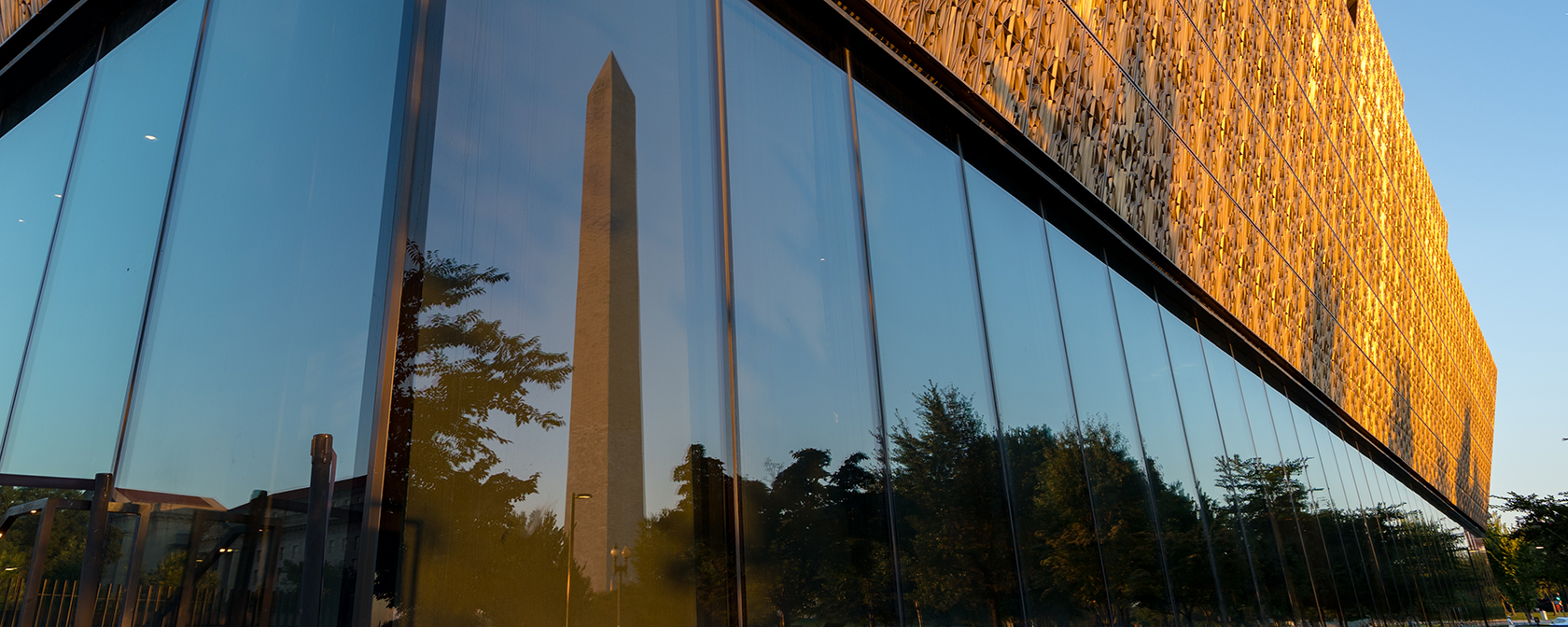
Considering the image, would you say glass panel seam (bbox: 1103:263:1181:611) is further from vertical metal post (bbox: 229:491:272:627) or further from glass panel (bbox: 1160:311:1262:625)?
vertical metal post (bbox: 229:491:272:627)

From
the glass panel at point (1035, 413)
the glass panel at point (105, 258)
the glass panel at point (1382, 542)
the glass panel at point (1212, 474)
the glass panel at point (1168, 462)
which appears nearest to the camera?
the glass panel at point (105, 258)

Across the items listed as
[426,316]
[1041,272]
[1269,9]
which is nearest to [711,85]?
[426,316]

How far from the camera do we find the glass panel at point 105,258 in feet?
21.5

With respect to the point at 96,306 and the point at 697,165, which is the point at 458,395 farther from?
the point at 96,306

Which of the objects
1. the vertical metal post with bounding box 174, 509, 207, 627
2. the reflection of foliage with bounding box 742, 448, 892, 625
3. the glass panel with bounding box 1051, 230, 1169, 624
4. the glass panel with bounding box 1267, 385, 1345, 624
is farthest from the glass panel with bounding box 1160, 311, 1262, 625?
the vertical metal post with bounding box 174, 509, 207, 627

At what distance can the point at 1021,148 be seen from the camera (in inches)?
448

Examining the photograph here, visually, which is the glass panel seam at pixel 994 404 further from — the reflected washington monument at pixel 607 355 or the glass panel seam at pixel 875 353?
the reflected washington monument at pixel 607 355

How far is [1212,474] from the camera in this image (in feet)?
49.4

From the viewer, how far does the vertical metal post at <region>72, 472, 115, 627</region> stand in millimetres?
5273

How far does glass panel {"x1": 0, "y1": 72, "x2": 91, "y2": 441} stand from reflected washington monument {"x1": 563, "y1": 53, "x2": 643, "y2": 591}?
17.4 ft

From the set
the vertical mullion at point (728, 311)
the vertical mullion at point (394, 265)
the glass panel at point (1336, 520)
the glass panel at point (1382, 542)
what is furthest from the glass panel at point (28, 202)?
the glass panel at point (1382, 542)

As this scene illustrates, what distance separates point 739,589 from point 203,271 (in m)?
4.33

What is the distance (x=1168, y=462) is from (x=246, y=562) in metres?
12.2

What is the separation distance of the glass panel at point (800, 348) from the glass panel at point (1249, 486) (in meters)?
10.7
